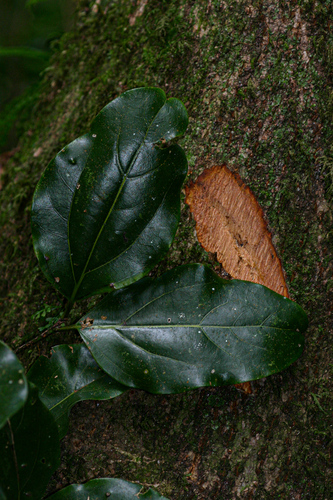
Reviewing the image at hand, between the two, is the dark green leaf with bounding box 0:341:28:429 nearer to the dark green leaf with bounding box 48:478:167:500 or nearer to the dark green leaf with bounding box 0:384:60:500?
the dark green leaf with bounding box 0:384:60:500

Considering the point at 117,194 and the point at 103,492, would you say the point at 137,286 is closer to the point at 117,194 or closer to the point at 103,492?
the point at 117,194

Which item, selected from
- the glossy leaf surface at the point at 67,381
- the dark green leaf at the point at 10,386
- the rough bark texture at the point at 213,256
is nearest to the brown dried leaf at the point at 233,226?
the rough bark texture at the point at 213,256

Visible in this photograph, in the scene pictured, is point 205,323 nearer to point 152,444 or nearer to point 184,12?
point 152,444

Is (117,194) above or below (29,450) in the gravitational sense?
above

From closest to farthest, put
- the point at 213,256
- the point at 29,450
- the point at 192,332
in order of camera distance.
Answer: the point at 29,450, the point at 192,332, the point at 213,256

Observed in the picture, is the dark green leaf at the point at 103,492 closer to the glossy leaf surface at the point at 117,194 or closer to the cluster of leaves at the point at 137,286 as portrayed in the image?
the cluster of leaves at the point at 137,286

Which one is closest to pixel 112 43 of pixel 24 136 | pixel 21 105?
pixel 24 136

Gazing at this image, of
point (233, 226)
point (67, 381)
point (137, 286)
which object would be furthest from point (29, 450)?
point (233, 226)

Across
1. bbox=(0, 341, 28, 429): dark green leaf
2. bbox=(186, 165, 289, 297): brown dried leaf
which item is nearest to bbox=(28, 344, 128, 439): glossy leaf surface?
bbox=(0, 341, 28, 429): dark green leaf
